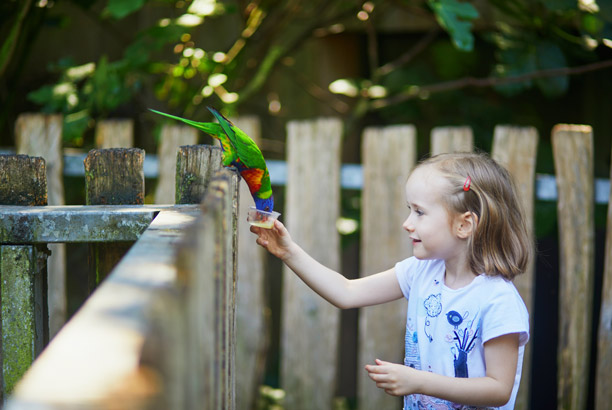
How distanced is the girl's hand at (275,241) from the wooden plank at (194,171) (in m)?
0.25

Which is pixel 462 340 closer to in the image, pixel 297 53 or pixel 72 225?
pixel 72 225

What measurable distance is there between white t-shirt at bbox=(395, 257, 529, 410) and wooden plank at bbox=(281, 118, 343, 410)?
118cm

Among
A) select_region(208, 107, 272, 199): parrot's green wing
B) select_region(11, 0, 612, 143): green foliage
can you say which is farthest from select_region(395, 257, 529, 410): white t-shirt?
select_region(11, 0, 612, 143): green foliage

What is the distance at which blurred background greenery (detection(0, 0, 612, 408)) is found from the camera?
312 centimetres

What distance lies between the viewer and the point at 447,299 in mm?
1554

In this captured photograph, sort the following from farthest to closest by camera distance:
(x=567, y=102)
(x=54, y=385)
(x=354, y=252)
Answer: (x=354, y=252), (x=567, y=102), (x=54, y=385)

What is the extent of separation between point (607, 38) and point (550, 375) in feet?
6.22

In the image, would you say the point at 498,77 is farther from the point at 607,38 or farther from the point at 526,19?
the point at 607,38

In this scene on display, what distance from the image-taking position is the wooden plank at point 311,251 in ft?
9.21

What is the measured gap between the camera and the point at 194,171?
1455 mm

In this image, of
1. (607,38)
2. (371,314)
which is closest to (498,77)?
(607,38)

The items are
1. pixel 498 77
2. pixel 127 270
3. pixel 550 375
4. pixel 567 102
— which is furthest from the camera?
pixel 567 102

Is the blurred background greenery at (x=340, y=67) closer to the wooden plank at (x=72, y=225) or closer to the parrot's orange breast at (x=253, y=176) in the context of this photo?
the parrot's orange breast at (x=253, y=176)

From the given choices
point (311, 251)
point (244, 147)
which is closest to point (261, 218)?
point (244, 147)
